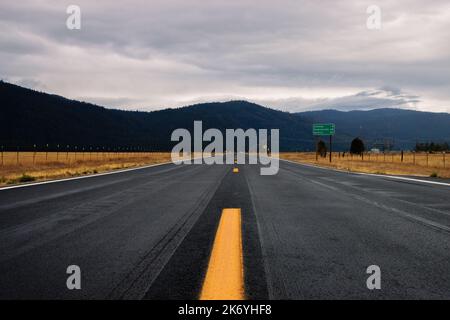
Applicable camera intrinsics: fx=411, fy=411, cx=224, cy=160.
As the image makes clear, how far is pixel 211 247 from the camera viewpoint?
4.38m

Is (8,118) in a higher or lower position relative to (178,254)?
higher

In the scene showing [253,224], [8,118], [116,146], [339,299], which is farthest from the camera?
[116,146]

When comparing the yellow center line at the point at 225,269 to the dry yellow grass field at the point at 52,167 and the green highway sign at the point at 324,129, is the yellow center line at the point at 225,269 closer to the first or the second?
the dry yellow grass field at the point at 52,167

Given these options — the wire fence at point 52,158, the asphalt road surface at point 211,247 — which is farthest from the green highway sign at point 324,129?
the asphalt road surface at point 211,247

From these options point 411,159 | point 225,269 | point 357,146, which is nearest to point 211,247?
point 225,269

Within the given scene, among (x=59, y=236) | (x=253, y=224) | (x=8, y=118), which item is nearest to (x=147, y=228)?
(x=59, y=236)

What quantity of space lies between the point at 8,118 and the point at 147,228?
196 meters

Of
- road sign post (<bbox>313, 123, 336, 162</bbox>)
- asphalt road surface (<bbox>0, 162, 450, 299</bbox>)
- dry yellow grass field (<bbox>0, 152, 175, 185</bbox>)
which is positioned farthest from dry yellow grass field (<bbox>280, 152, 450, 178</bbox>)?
dry yellow grass field (<bbox>0, 152, 175, 185</bbox>)

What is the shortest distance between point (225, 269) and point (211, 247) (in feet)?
2.94

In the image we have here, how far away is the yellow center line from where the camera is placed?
115 inches

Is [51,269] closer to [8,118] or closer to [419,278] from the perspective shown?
[419,278]

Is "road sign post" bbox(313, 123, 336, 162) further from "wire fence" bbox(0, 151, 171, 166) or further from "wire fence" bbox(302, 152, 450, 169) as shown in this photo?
"wire fence" bbox(0, 151, 171, 166)

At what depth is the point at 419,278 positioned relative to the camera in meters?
3.31

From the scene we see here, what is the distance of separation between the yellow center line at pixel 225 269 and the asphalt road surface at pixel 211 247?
0.21 ft
